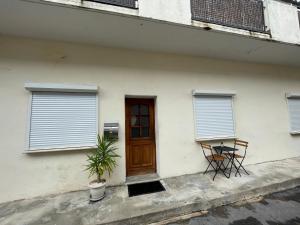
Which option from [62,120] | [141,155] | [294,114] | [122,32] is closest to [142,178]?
[141,155]

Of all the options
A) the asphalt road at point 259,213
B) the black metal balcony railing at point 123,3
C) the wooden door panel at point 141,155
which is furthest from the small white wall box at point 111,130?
the black metal balcony railing at point 123,3

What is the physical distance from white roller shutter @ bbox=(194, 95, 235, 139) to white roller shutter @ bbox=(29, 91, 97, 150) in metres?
2.66

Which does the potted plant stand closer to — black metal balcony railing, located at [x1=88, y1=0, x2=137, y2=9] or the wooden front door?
the wooden front door

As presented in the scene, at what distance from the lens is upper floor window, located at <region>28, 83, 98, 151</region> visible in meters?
3.20

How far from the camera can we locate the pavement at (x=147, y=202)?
243 centimetres

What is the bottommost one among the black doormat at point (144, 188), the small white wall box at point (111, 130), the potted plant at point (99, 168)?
the black doormat at point (144, 188)

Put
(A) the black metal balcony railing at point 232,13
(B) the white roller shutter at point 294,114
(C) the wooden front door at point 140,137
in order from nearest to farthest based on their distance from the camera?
(A) the black metal balcony railing at point 232,13
(C) the wooden front door at point 140,137
(B) the white roller shutter at point 294,114

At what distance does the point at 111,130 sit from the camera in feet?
11.4

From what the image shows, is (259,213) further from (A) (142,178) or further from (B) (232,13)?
(B) (232,13)

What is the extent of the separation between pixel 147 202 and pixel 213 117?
279 cm

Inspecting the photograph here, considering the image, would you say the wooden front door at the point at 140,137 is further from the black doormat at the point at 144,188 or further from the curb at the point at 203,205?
the curb at the point at 203,205

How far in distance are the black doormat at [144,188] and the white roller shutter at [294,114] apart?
16.4 ft

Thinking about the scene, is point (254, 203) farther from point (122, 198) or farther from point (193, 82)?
point (193, 82)

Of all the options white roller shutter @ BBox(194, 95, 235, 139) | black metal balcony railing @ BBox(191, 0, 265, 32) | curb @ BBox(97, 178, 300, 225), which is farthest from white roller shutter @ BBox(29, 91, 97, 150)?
black metal balcony railing @ BBox(191, 0, 265, 32)
